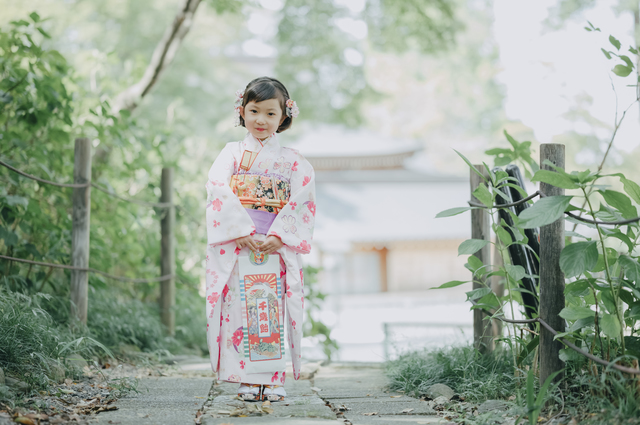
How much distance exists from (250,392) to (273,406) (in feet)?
0.65

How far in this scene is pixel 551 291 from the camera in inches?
75.5

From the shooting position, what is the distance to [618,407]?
5.48ft

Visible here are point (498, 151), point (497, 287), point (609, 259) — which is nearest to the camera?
point (609, 259)

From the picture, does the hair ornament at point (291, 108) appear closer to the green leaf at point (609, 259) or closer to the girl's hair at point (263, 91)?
the girl's hair at point (263, 91)

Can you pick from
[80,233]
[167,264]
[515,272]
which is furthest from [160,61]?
[515,272]

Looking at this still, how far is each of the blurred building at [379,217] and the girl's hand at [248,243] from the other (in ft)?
46.3

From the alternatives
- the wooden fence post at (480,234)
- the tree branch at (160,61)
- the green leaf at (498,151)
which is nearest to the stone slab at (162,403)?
the wooden fence post at (480,234)

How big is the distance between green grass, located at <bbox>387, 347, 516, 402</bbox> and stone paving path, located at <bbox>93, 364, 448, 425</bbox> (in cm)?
10

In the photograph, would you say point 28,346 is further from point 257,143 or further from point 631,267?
point 631,267

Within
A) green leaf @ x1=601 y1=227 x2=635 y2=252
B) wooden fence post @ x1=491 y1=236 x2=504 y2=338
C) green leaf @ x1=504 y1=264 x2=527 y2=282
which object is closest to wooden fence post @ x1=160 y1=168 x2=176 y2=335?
wooden fence post @ x1=491 y1=236 x2=504 y2=338

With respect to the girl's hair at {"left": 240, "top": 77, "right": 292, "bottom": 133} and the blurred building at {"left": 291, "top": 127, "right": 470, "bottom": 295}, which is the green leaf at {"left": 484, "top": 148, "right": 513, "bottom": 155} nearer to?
the girl's hair at {"left": 240, "top": 77, "right": 292, "bottom": 133}

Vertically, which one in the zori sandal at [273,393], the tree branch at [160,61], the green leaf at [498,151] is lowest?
the zori sandal at [273,393]

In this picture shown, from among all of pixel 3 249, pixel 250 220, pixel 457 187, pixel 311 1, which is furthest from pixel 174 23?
pixel 457 187

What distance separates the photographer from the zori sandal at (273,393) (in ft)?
7.80
